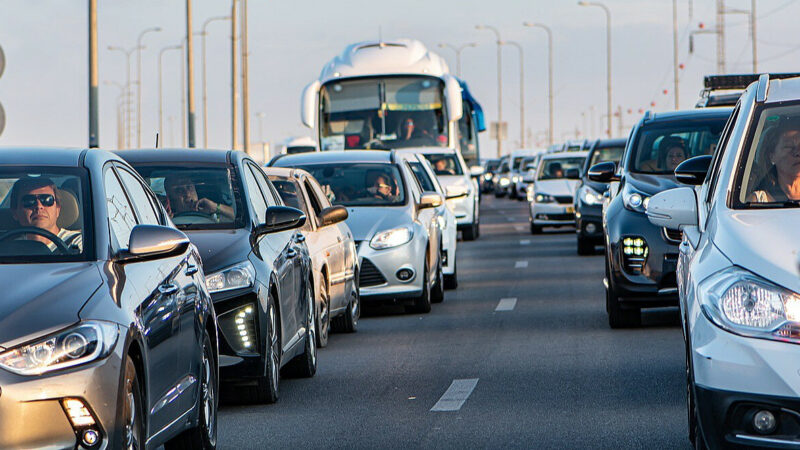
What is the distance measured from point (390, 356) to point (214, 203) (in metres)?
2.32

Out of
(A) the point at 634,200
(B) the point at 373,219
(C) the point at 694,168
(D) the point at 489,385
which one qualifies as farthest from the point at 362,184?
(C) the point at 694,168

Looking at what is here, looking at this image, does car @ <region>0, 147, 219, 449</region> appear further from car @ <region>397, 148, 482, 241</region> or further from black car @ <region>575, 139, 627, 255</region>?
car @ <region>397, 148, 482, 241</region>

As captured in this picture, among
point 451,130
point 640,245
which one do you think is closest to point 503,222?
point 451,130

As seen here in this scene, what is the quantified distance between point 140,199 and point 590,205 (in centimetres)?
1807

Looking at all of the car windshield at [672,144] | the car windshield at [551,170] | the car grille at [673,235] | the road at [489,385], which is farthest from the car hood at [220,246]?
the car windshield at [551,170]

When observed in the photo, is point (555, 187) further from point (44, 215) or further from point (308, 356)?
point (44, 215)

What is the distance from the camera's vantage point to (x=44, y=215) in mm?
6766

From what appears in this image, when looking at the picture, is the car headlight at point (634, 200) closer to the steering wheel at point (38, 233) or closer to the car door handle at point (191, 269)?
the car door handle at point (191, 269)

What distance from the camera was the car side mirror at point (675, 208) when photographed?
770 cm

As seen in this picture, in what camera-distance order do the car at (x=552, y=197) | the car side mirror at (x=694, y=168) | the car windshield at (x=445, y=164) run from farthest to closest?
the car at (x=552, y=197) < the car windshield at (x=445, y=164) < the car side mirror at (x=694, y=168)

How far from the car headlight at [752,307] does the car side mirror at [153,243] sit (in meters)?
2.06

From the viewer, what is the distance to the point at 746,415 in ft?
19.9

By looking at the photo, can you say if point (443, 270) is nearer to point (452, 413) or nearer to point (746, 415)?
point (452, 413)

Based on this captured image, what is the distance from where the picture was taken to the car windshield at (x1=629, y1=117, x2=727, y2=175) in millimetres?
14539
